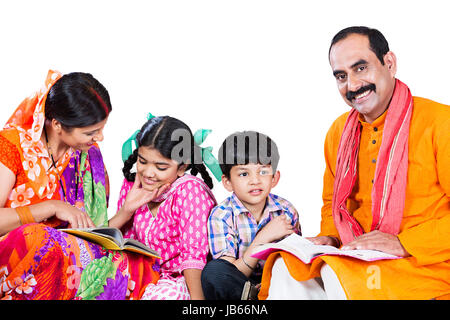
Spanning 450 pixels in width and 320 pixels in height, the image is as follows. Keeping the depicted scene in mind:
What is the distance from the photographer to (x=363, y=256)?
206cm

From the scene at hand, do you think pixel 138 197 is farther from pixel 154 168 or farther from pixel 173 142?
pixel 173 142

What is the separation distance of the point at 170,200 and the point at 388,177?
109cm

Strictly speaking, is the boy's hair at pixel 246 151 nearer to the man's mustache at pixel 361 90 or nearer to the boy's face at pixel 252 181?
the boy's face at pixel 252 181

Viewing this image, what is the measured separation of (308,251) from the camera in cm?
218

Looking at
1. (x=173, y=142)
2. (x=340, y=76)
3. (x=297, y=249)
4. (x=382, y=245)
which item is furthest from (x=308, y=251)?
(x=173, y=142)

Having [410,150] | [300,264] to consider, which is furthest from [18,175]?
[410,150]

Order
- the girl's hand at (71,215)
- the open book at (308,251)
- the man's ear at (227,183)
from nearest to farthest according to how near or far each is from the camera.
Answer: the open book at (308,251)
the girl's hand at (71,215)
the man's ear at (227,183)

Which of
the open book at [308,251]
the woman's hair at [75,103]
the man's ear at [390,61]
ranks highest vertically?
the man's ear at [390,61]

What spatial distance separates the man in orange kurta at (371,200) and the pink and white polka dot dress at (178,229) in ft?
1.42

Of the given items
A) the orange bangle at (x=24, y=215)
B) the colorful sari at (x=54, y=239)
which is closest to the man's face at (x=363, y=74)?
the colorful sari at (x=54, y=239)

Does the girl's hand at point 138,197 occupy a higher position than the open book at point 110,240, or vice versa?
the girl's hand at point 138,197

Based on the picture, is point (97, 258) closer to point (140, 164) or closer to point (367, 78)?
point (140, 164)

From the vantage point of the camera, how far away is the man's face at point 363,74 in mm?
2404

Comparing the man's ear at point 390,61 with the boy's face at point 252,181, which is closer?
the man's ear at point 390,61
